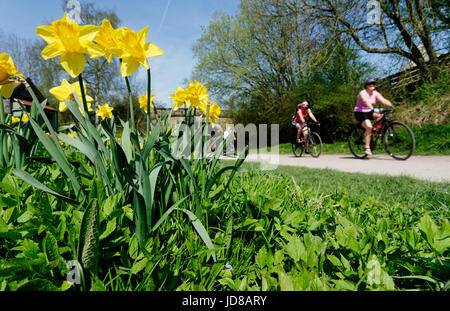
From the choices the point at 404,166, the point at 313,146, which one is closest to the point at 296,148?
the point at 313,146

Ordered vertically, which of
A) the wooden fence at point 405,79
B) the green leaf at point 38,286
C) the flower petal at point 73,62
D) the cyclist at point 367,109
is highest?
the wooden fence at point 405,79

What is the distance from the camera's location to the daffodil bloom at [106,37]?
2.35 ft

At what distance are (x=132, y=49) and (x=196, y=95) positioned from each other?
0.56 metres

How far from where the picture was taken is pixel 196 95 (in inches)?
49.8

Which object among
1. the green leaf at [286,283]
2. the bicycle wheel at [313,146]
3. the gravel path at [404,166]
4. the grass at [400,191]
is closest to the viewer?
the green leaf at [286,283]

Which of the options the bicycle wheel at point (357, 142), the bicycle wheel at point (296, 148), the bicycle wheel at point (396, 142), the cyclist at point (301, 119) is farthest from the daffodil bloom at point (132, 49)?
the bicycle wheel at point (296, 148)

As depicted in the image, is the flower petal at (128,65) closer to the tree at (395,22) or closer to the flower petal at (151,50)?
the flower petal at (151,50)

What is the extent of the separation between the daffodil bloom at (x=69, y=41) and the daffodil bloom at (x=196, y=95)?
0.57 m

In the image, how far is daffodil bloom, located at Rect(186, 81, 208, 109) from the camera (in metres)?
1.25

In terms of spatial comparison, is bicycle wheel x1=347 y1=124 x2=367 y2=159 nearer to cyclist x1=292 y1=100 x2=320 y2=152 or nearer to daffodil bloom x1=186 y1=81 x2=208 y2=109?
cyclist x1=292 y1=100 x2=320 y2=152

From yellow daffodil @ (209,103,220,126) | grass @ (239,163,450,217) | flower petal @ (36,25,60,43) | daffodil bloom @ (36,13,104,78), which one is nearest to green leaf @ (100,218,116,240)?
daffodil bloom @ (36,13,104,78)

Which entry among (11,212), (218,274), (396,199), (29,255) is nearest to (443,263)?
(218,274)

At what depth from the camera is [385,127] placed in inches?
211

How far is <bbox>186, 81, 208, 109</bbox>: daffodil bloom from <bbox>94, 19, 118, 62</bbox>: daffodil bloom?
53 centimetres
